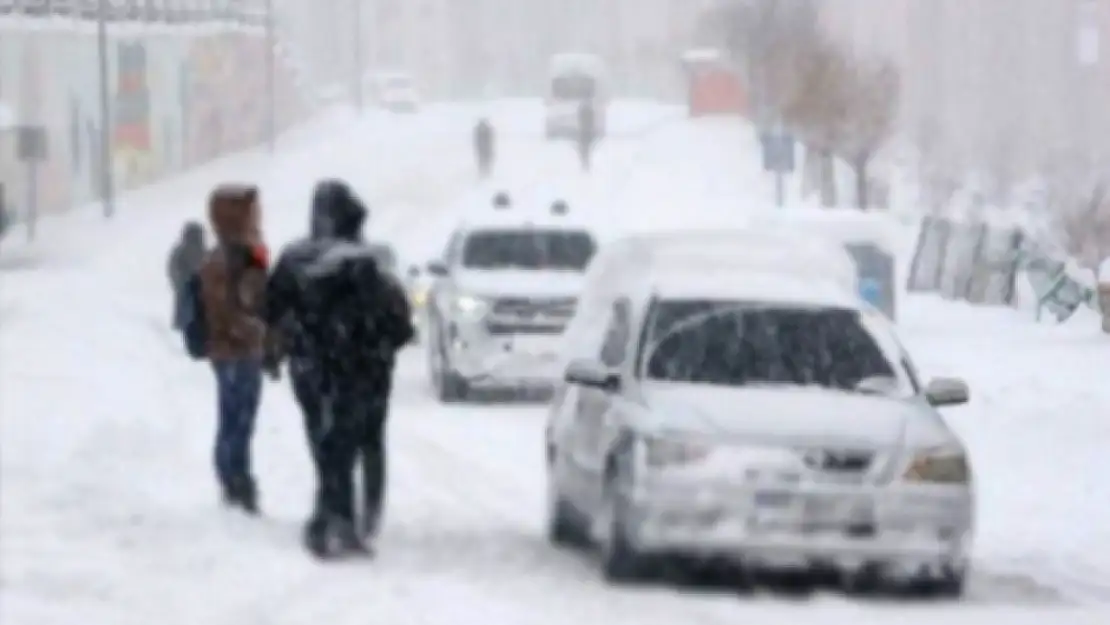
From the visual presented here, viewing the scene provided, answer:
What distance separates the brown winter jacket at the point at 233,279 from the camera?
45.9 feet

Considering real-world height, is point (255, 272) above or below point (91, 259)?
above

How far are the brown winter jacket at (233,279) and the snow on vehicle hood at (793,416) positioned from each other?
213 centimetres

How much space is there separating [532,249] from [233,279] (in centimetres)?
1281

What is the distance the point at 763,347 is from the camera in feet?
44.6

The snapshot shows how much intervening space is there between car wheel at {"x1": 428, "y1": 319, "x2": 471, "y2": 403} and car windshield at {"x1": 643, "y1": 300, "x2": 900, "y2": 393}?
1108 centimetres

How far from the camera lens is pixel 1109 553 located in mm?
14609

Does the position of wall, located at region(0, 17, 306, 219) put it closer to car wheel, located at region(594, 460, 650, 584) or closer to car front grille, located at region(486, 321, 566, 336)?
car front grille, located at region(486, 321, 566, 336)

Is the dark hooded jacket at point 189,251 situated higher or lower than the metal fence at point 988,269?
higher

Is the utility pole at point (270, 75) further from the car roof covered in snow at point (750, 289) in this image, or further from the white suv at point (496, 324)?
the car roof covered in snow at point (750, 289)

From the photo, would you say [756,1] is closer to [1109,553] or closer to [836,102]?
[836,102]

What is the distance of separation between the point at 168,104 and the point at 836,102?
23424 mm

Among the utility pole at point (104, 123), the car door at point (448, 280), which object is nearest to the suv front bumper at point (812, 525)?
the car door at point (448, 280)

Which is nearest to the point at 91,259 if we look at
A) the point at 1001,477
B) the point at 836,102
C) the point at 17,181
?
the point at 17,181

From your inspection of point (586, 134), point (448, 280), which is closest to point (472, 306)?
point (448, 280)
